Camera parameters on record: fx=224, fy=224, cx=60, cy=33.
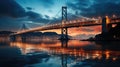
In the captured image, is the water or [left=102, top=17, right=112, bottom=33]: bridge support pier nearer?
the water

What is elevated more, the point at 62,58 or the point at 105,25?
the point at 105,25

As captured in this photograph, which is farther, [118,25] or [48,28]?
[48,28]

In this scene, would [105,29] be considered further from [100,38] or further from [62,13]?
[62,13]

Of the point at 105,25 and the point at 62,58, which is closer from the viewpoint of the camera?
the point at 62,58

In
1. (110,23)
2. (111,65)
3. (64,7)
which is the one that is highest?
(64,7)

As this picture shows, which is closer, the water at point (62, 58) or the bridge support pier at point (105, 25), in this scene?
the water at point (62, 58)

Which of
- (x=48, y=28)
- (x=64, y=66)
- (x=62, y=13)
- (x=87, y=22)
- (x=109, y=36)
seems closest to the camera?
(x=64, y=66)

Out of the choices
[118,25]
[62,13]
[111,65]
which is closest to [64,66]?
[111,65]

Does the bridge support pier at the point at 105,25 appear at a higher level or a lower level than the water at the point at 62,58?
higher

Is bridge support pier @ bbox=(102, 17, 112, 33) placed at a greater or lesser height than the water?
greater

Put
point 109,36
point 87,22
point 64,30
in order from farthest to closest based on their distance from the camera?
point 64,30 < point 87,22 < point 109,36

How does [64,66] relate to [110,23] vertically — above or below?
below
